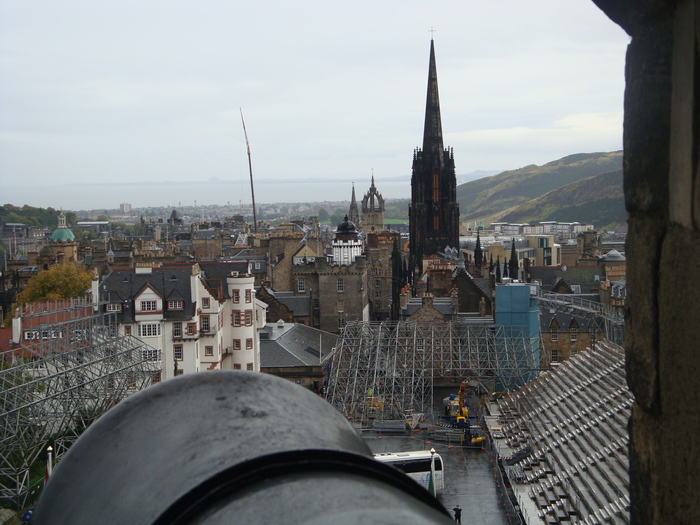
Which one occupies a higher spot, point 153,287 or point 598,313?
point 153,287

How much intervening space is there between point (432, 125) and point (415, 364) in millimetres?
44494

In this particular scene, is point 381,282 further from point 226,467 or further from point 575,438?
point 226,467

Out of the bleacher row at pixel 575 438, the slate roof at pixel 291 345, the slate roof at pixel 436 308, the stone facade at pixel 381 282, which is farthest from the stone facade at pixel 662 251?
the stone facade at pixel 381 282

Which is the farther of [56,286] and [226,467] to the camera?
[56,286]

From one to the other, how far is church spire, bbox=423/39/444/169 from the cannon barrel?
7425 cm

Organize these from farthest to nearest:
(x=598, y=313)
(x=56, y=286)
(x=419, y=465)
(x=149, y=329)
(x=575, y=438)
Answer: (x=56, y=286) → (x=598, y=313) → (x=149, y=329) → (x=419, y=465) → (x=575, y=438)

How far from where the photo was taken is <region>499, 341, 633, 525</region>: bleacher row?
18922mm

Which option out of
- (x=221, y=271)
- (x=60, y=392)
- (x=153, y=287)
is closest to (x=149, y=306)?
(x=153, y=287)

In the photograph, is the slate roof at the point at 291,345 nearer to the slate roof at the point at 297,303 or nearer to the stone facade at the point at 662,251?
the slate roof at the point at 297,303

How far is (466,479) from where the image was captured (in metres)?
26.4

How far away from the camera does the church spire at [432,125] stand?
76.2 m

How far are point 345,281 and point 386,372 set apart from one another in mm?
19727

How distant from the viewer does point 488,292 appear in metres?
48.8

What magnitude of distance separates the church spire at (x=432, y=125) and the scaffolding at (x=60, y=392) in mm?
47690
